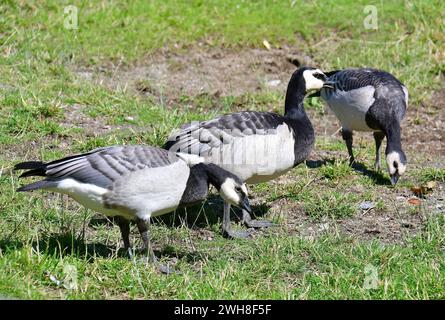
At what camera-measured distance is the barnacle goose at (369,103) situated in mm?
9602

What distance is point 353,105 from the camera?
32.3 ft

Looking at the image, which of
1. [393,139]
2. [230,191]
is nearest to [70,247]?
[230,191]

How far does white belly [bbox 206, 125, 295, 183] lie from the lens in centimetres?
784

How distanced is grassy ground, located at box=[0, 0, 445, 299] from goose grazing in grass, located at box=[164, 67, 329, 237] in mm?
475

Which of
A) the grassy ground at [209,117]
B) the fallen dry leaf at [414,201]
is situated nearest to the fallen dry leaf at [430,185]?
the grassy ground at [209,117]

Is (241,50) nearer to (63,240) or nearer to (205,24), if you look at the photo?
(205,24)

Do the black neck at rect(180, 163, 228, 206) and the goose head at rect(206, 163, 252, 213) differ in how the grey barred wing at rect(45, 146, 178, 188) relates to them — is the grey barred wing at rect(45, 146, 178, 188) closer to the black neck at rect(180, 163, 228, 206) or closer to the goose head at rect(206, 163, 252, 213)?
the black neck at rect(180, 163, 228, 206)

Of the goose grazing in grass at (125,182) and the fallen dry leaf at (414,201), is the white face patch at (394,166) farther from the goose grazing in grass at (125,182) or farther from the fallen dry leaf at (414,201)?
the goose grazing in grass at (125,182)

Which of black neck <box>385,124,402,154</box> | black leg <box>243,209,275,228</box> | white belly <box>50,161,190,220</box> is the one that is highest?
white belly <box>50,161,190,220</box>

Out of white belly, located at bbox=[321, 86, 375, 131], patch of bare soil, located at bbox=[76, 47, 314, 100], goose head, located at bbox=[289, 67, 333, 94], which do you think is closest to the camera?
goose head, located at bbox=[289, 67, 333, 94]

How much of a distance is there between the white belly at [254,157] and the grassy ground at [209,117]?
507 millimetres

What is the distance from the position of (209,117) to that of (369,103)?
1.87 meters

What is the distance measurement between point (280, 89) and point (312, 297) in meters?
5.52

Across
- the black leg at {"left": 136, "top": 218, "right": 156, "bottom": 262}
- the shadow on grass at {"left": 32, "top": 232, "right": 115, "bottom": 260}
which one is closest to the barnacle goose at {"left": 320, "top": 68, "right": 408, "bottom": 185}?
the black leg at {"left": 136, "top": 218, "right": 156, "bottom": 262}
